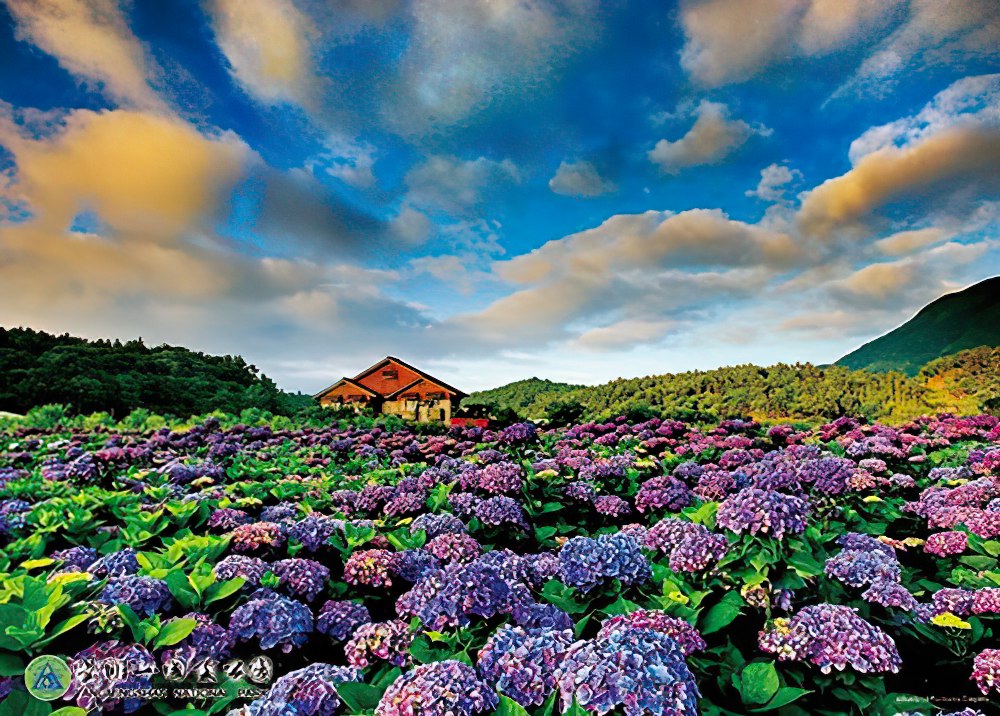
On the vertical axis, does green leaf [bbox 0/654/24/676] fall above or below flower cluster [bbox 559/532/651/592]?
below

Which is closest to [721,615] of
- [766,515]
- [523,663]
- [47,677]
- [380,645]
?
[766,515]

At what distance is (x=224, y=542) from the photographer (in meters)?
2.91

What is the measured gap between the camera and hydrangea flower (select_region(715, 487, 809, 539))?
8.35 ft

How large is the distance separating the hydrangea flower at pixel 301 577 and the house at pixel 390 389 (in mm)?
21111

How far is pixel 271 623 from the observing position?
89.3 inches

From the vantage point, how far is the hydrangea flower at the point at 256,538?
9.72 ft

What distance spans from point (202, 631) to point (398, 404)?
23181 mm

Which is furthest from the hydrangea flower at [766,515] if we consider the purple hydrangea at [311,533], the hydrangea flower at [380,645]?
the purple hydrangea at [311,533]

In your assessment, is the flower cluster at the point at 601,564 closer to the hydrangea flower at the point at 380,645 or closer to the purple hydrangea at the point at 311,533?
the hydrangea flower at the point at 380,645

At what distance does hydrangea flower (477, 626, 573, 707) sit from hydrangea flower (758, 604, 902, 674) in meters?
1.05

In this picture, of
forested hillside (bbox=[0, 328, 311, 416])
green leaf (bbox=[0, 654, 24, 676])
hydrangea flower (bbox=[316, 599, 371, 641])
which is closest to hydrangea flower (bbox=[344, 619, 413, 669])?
hydrangea flower (bbox=[316, 599, 371, 641])

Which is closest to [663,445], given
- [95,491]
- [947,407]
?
[95,491]

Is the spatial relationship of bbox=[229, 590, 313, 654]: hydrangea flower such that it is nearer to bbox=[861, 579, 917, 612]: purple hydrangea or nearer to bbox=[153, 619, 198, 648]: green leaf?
bbox=[153, 619, 198, 648]: green leaf

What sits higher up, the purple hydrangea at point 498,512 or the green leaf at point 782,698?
the purple hydrangea at point 498,512
